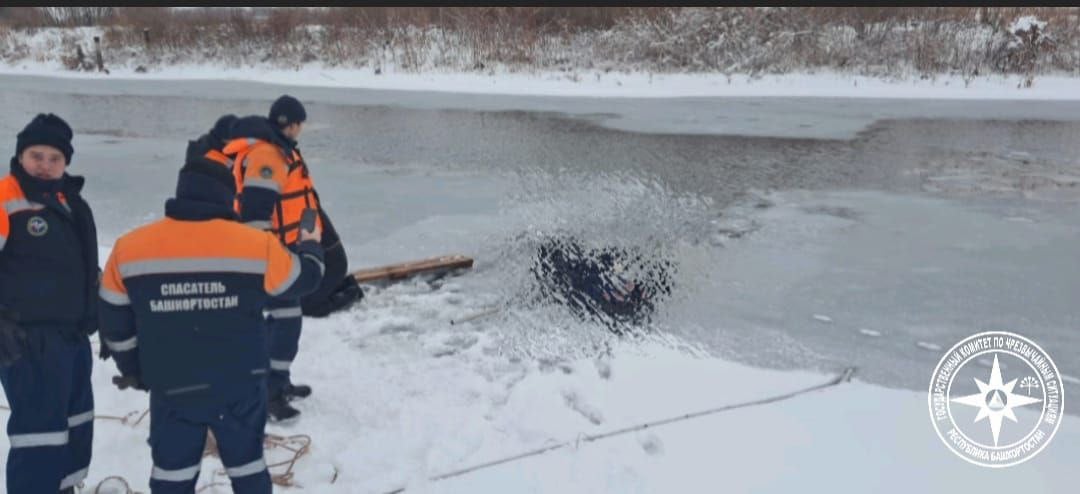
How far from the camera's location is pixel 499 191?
27.0ft

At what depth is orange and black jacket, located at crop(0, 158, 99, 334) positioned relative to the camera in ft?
8.41

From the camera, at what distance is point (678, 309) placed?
4.99 m

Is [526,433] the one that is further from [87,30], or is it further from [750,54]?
[87,30]

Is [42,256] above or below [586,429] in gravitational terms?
above

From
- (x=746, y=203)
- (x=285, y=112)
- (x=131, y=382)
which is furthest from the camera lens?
(x=746, y=203)

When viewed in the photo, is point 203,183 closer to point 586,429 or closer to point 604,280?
point 586,429

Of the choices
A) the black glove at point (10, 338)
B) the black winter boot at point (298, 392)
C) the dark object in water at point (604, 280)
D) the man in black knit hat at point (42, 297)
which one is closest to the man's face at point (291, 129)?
the man in black knit hat at point (42, 297)

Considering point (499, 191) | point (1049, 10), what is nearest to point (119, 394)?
point (499, 191)

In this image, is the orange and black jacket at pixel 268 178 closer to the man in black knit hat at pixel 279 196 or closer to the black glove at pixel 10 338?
the man in black knit hat at pixel 279 196

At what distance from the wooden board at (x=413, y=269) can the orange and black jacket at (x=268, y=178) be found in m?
1.78

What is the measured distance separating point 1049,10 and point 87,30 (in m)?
29.9

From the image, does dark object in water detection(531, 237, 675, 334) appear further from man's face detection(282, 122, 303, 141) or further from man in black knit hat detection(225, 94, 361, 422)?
man's face detection(282, 122, 303, 141)

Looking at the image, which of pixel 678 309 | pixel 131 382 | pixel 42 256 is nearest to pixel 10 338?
pixel 42 256

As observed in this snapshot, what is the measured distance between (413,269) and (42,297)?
9.89 ft
